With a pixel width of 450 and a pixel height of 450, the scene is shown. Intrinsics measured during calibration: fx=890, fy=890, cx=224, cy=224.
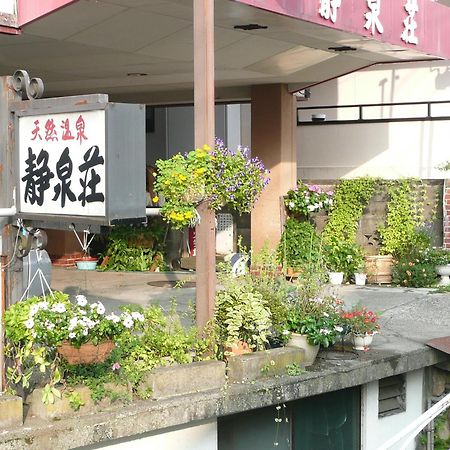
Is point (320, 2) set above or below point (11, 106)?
above

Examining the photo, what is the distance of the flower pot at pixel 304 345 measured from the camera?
7.60m

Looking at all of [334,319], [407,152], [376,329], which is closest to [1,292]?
[334,319]

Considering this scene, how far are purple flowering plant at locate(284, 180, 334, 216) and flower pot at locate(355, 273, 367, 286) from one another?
1.28 m

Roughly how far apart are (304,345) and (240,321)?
684mm

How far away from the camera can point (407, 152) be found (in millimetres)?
15109

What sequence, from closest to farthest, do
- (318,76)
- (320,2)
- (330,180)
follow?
(320,2)
(318,76)
(330,180)

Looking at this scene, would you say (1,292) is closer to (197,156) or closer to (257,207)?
(197,156)

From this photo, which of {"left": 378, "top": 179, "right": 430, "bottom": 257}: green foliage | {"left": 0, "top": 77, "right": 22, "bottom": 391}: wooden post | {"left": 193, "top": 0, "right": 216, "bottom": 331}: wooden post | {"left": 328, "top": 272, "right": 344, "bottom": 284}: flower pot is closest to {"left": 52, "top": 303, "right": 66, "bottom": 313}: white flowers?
{"left": 0, "top": 77, "right": 22, "bottom": 391}: wooden post

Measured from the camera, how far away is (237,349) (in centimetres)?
732

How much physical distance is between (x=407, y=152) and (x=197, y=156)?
8.73m

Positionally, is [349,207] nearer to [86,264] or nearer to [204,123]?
[86,264]

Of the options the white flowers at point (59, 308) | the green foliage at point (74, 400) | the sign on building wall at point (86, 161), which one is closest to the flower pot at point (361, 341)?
the green foliage at point (74, 400)

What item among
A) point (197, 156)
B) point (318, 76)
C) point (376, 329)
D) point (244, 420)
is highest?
point (318, 76)

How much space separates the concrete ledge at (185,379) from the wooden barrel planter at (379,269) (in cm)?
699
